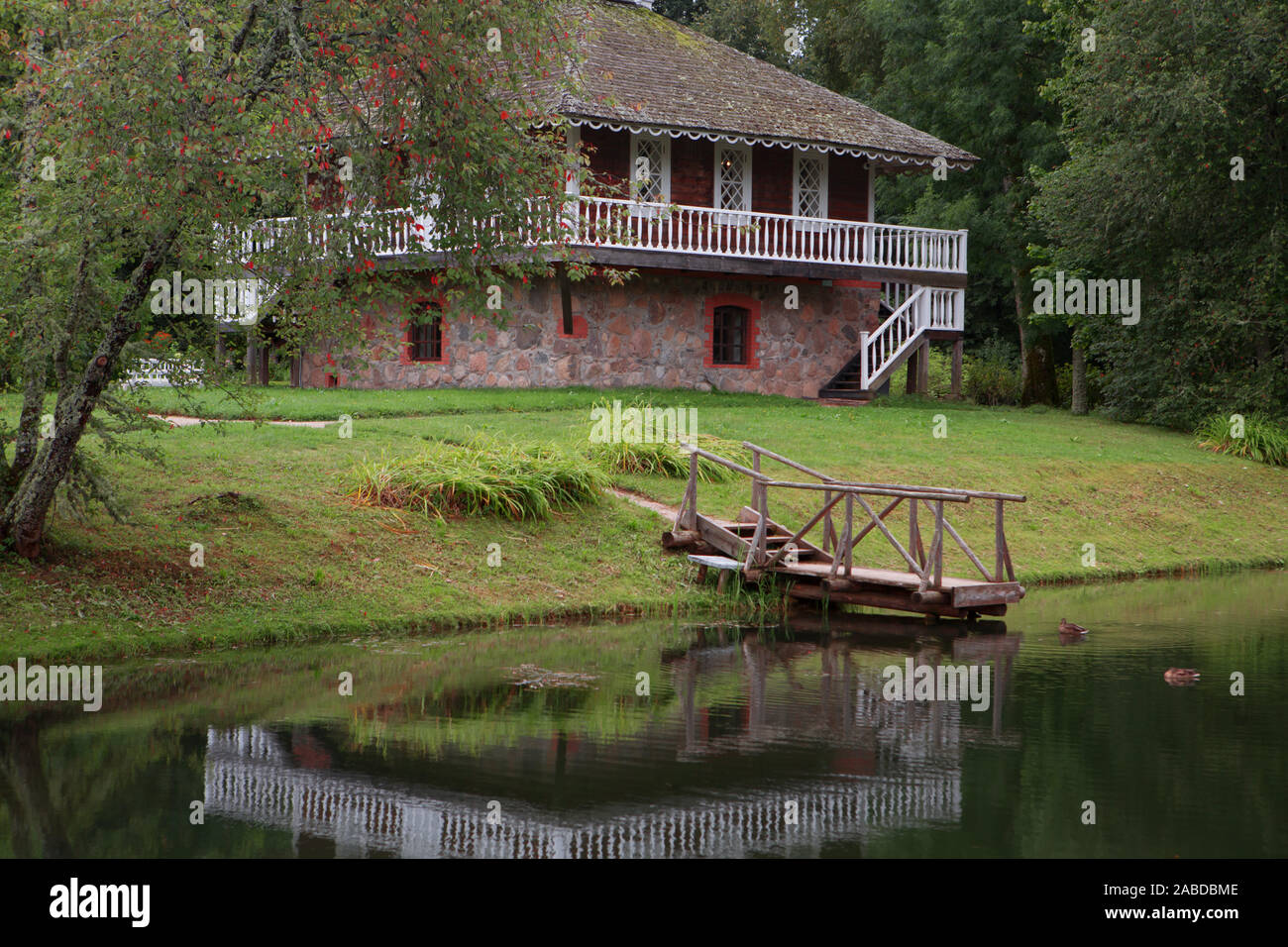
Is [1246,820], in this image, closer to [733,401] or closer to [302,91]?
[302,91]

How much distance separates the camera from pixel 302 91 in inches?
486

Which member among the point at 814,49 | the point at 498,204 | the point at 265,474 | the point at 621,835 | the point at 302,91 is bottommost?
the point at 621,835

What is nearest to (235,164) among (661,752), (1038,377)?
(661,752)

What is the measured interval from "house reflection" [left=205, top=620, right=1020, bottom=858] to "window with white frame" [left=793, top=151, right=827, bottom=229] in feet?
72.1

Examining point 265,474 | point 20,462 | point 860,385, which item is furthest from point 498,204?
point 860,385

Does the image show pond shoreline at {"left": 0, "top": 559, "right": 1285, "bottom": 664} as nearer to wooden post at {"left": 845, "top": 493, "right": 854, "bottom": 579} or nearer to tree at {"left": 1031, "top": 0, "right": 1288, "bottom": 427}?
wooden post at {"left": 845, "top": 493, "right": 854, "bottom": 579}

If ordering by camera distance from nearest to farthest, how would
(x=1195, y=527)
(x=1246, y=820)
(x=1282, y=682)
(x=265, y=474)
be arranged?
(x=1246, y=820), (x=1282, y=682), (x=265, y=474), (x=1195, y=527)

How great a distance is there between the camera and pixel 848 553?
16.2 metres

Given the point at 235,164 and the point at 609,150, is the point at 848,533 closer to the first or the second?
the point at 235,164

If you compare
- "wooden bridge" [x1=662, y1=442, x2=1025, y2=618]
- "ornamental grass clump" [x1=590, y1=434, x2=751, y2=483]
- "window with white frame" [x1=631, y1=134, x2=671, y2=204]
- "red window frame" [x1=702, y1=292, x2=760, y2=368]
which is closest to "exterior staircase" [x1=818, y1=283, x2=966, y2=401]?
"red window frame" [x1=702, y1=292, x2=760, y2=368]

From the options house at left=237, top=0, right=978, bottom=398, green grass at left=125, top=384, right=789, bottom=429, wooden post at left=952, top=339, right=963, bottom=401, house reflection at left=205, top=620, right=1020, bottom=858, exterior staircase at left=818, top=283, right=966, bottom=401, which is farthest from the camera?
wooden post at left=952, top=339, right=963, bottom=401

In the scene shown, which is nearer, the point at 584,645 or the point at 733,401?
the point at 584,645

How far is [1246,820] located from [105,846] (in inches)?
257

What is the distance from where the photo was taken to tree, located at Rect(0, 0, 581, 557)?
37.8ft
